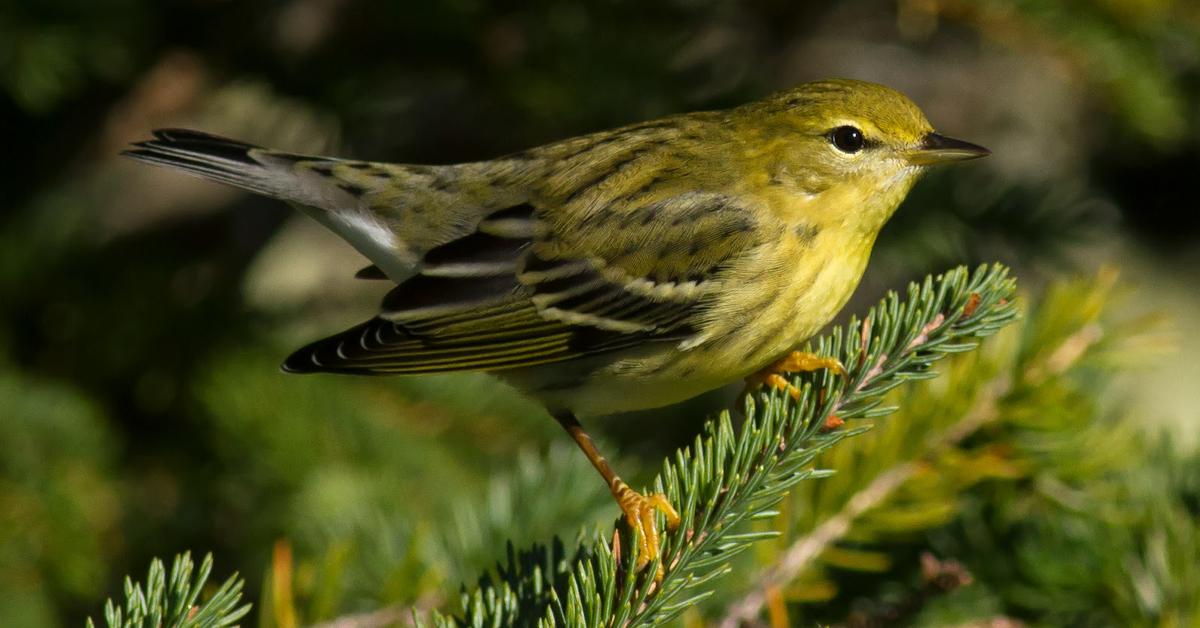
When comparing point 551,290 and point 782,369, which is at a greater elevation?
point 551,290

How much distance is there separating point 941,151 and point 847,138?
0.22 m

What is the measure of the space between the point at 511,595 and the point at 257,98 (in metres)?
2.31

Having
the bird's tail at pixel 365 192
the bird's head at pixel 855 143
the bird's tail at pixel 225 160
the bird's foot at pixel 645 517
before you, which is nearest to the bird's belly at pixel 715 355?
the bird's head at pixel 855 143

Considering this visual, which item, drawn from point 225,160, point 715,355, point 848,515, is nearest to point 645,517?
point 848,515

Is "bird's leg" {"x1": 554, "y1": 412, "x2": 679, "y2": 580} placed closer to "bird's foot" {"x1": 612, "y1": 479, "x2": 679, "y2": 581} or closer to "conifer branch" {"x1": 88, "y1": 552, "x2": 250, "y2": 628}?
"bird's foot" {"x1": 612, "y1": 479, "x2": 679, "y2": 581}

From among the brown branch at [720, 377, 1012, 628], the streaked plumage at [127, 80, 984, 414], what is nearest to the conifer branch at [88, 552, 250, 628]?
the brown branch at [720, 377, 1012, 628]

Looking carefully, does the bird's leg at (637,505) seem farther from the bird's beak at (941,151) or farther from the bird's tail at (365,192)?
the bird's beak at (941,151)

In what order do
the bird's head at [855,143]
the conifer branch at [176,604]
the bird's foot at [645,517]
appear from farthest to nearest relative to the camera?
1. the bird's head at [855,143]
2. the bird's foot at [645,517]
3. the conifer branch at [176,604]

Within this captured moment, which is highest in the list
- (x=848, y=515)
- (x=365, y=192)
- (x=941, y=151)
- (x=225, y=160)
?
(x=225, y=160)

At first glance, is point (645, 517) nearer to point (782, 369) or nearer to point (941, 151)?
point (782, 369)

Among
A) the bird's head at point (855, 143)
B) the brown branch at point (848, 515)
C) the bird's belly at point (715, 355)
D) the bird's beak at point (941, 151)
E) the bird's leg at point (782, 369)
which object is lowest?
the brown branch at point (848, 515)

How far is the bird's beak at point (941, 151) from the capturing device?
273cm

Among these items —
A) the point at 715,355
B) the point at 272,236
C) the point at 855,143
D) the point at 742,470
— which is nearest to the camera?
the point at 742,470

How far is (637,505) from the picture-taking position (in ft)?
7.80
